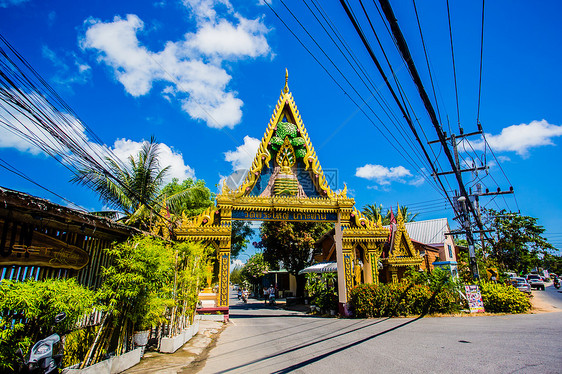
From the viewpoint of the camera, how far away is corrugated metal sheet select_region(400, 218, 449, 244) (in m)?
28.2

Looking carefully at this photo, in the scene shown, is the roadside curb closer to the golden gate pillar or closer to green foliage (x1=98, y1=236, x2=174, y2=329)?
green foliage (x1=98, y1=236, x2=174, y2=329)

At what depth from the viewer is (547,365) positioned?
5371 mm

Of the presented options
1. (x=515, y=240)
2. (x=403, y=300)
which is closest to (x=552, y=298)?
(x=515, y=240)

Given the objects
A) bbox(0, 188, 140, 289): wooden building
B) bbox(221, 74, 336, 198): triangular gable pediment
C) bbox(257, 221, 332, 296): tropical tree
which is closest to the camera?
bbox(0, 188, 140, 289): wooden building

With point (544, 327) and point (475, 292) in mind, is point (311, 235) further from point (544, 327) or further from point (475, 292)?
point (544, 327)

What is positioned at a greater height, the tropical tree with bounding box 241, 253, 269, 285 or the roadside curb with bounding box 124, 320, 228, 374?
the tropical tree with bounding box 241, 253, 269, 285

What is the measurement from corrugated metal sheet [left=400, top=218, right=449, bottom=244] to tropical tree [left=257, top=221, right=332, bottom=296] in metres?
9.94

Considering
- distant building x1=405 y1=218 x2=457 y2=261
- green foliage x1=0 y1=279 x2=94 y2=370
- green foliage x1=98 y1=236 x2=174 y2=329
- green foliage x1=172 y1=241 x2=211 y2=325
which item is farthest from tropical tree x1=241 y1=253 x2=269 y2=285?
green foliage x1=0 y1=279 x2=94 y2=370

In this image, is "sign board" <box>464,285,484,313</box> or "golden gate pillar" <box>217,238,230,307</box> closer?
"golden gate pillar" <box>217,238,230,307</box>

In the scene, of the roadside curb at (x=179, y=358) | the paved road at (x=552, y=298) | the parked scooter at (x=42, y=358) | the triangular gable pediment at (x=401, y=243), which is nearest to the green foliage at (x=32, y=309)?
the parked scooter at (x=42, y=358)

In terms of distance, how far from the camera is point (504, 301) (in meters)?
14.6

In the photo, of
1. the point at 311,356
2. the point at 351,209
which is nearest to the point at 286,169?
the point at 351,209

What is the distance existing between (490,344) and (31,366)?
9.29 metres

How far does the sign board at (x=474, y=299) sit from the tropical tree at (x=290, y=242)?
13.8 metres
